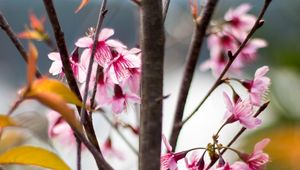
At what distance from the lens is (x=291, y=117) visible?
2.27m

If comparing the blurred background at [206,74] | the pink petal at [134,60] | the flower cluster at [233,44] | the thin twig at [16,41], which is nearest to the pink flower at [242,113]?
the pink petal at [134,60]

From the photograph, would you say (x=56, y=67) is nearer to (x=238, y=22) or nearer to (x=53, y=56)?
(x=53, y=56)

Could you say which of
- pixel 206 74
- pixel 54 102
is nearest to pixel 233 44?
pixel 54 102

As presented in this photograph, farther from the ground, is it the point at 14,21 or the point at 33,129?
the point at 33,129

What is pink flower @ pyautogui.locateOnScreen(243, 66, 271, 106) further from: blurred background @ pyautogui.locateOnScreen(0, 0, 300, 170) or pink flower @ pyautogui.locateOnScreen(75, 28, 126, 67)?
blurred background @ pyautogui.locateOnScreen(0, 0, 300, 170)

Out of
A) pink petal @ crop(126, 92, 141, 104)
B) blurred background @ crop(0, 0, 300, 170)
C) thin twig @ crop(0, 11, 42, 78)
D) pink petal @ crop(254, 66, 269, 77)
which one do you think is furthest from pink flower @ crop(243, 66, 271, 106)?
blurred background @ crop(0, 0, 300, 170)

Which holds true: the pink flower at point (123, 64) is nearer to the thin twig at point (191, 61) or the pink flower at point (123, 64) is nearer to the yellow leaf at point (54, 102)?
the thin twig at point (191, 61)

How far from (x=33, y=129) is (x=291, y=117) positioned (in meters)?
1.82

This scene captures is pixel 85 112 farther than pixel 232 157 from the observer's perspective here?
No

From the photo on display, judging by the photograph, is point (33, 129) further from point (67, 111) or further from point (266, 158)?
point (266, 158)

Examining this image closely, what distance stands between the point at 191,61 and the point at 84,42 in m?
0.17

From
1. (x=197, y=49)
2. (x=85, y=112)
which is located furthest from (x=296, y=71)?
(x=85, y=112)

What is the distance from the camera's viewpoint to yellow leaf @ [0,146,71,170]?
53cm

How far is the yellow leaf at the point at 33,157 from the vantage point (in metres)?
0.53
